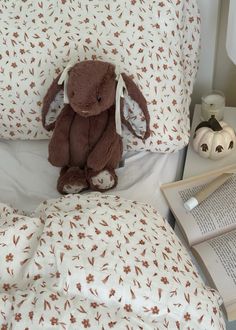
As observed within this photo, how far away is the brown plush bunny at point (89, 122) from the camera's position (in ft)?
3.04

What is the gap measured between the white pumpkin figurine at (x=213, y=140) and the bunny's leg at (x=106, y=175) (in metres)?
0.23

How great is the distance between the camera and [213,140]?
1112mm

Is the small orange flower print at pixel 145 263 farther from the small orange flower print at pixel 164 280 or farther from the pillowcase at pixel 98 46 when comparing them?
the pillowcase at pixel 98 46

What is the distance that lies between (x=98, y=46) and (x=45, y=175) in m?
0.33

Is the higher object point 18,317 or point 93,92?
point 93,92

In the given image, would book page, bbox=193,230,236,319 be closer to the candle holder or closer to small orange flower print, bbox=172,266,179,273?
small orange flower print, bbox=172,266,179,273

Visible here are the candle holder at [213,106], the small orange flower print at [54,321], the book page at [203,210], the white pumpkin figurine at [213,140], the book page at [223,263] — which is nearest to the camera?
the small orange flower print at [54,321]

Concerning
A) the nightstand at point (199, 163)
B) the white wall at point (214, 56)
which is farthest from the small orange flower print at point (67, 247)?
the white wall at point (214, 56)

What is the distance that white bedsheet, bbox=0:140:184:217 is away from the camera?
1031 mm

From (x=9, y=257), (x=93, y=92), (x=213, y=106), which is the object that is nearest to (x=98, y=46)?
(x=93, y=92)

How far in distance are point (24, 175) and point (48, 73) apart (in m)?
0.25

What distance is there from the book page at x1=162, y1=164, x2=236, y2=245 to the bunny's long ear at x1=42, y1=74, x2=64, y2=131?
11.8 inches

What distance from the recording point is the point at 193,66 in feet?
3.87

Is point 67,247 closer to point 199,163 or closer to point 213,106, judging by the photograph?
point 199,163
